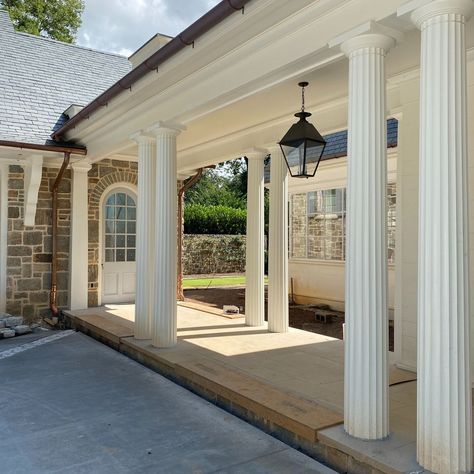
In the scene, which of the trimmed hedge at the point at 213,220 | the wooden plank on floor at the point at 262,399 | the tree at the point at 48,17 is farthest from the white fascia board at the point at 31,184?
the tree at the point at 48,17

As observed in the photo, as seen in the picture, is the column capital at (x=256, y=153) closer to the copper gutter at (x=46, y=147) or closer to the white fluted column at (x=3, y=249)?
the copper gutter at (x=46, y=147)

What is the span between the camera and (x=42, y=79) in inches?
369

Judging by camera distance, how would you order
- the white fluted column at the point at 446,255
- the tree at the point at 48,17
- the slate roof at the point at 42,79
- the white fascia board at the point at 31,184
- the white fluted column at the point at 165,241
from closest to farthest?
the white fluted column at the point at 446,255, the white fluted column at the point at 165,241, the white fascia board at the point at 31,184, the slate roof at the point at 42,79, the tree at the point at 48,17

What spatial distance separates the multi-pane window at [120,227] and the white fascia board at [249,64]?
2963 millimetres

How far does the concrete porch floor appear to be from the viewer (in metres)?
3.12

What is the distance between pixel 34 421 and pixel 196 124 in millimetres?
4362

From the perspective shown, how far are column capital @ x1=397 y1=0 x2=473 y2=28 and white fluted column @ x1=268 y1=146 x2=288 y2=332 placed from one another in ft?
13.2

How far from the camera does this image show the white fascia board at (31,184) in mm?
7906

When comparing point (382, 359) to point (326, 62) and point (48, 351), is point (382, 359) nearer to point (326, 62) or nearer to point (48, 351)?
point (326, 62)

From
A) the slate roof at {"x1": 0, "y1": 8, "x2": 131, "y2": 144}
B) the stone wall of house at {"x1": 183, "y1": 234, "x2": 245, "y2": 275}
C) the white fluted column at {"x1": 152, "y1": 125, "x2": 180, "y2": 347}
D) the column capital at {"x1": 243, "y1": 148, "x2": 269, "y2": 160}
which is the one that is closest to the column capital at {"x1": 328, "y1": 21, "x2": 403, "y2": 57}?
the white fluted column at {"x1": 152, "y1": 125, "x2": 180, "y2": 347}

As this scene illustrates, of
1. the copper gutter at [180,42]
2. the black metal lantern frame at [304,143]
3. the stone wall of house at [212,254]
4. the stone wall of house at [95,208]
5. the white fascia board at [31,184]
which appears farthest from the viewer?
the stone wall of house at [212,254]


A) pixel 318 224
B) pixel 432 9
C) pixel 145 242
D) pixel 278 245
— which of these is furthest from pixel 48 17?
pixel 432 9

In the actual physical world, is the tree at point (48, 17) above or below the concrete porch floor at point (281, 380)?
above

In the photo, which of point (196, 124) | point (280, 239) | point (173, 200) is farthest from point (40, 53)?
point (280, 239)
